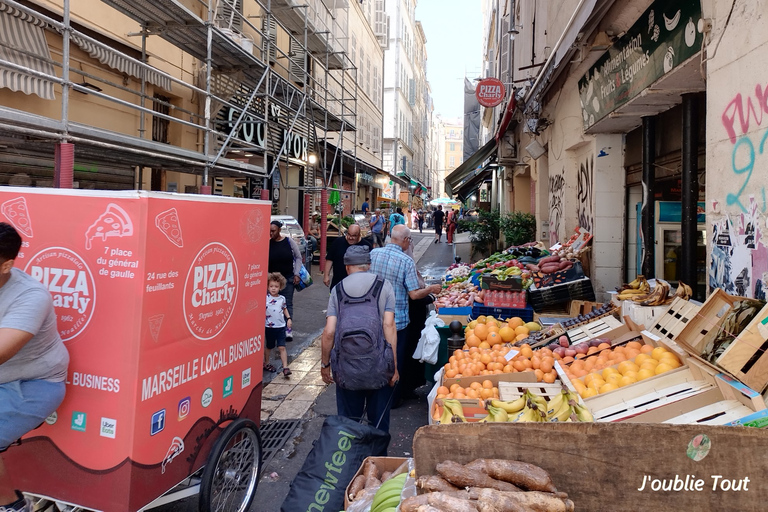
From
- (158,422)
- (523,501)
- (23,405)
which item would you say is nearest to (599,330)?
(523,501)

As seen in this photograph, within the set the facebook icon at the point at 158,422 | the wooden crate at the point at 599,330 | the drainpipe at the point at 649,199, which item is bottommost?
the facebook icon at the point at 158,422

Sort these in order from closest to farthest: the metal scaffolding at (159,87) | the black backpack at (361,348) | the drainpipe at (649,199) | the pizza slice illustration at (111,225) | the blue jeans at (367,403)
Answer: the pizza slice illustration at (111,225) < the black backpack at (361,348) < the blue jeans at (367,403) < the metal scaffolding at (159,87) < the drainpipe at (649,199)

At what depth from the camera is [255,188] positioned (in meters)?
16.2

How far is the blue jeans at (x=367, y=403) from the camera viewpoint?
395 centimetres

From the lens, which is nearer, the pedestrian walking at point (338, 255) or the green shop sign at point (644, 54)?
the green shop sign at point (644, 54)

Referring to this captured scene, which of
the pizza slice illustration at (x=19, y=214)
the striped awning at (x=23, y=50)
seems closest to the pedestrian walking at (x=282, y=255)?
the striped awning at (x=23, y=50)

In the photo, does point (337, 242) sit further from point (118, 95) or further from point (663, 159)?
point (118, 95)

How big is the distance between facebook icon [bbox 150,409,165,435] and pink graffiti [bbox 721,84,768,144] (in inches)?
164

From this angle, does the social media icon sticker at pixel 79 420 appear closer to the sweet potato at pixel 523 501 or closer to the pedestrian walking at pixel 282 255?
the sweet potato at pixel 523 501

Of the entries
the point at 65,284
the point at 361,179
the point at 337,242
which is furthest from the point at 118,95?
the point at 361,179

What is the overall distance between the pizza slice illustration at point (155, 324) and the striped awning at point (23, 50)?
5.55 meters

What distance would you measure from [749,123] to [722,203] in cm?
70

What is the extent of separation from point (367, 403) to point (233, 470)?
42.2 inches

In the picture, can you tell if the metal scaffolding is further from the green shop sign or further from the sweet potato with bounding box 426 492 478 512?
the green shop sign
